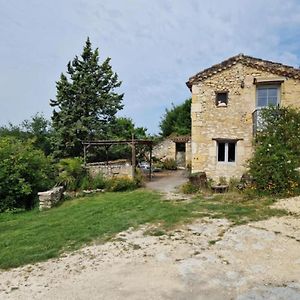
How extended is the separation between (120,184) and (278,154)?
770 centimetres

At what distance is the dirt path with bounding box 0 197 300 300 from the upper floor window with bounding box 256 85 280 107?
8274 millimetres

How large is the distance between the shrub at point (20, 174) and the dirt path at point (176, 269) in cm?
849

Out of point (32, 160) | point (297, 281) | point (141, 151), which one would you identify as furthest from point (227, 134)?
point (141, 151)

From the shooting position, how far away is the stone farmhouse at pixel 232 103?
1502 centimetres

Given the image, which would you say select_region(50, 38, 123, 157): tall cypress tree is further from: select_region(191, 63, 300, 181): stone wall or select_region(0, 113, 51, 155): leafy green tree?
select_region(191, 63, 300, 181): stone wall

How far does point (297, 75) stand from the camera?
1473cm

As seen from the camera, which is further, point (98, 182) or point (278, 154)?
point (98, 182)

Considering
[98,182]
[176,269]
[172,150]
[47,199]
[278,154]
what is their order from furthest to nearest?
[172,150]
[98,182]
[47,199]
[278,154]
[176,269]

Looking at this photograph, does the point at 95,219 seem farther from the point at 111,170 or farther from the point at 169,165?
the point at 169,165

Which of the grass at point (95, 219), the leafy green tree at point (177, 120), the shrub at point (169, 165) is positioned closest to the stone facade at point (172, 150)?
the shrub at point (169, 165)

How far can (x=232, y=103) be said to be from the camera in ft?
50.7

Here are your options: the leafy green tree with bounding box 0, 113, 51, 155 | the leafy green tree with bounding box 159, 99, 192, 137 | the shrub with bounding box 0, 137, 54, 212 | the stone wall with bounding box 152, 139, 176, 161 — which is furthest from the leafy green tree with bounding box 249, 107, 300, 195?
the leafy green tree with bounding box 0, 113, 51, 155

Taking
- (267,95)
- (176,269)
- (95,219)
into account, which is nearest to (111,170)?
(95,219)

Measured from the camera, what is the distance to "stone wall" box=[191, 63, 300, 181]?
1523cm
